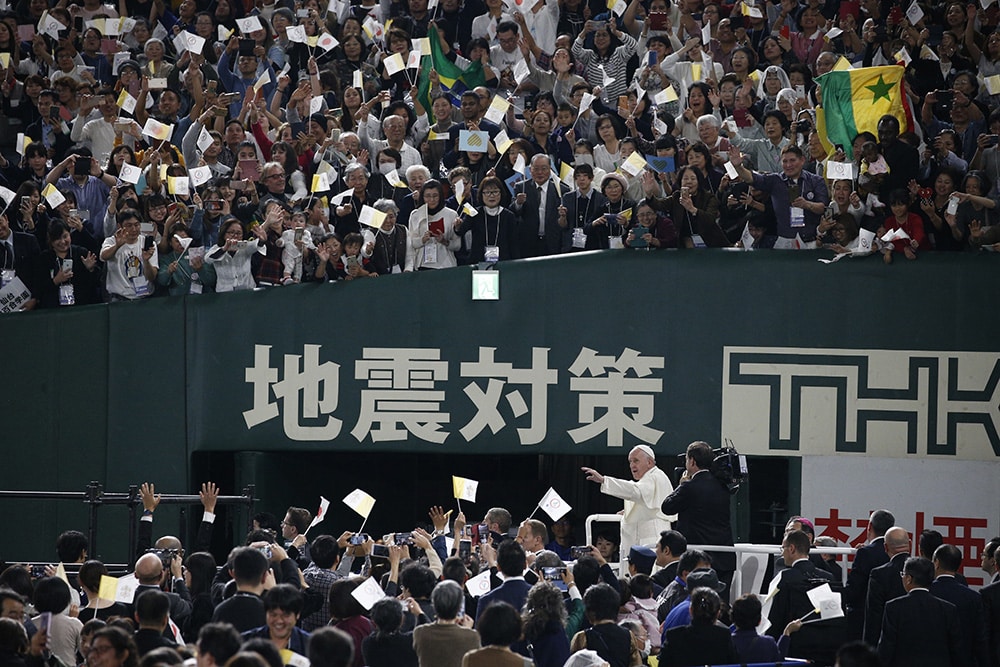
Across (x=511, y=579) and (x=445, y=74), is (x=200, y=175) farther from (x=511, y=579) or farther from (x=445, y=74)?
(x=511, y=579)

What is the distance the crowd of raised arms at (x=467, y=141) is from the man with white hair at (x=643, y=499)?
3.03 metres

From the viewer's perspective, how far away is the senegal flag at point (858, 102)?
16.4 meters

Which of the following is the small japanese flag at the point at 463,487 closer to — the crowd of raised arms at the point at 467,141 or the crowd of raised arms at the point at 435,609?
the crowd of raised arms at the point at 435,609

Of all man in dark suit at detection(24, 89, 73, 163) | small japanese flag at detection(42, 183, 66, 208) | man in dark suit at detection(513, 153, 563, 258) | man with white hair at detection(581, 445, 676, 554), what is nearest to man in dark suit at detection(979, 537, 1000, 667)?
man with white hair at detection(581, 445, 676, 554)

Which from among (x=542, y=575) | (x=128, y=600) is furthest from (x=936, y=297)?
(x=128, y=600)

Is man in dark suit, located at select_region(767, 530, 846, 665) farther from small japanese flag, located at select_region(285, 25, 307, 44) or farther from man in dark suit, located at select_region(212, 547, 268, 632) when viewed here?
small japanese flag, located at select_region(285, 25, 307, 44)

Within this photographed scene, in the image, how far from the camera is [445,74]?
62.1ft

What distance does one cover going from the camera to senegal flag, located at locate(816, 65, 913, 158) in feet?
53.8

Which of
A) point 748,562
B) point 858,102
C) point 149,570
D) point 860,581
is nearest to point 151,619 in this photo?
point 149,570

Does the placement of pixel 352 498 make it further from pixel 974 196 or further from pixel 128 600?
pixel 974 196

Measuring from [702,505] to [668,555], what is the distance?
4.91 ft

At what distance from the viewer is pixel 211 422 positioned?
16359 millimetres

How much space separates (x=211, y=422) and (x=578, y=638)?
7.86 meters

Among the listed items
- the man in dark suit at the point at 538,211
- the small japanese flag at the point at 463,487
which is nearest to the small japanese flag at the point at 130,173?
the man in dark suit at the point at 538,211
